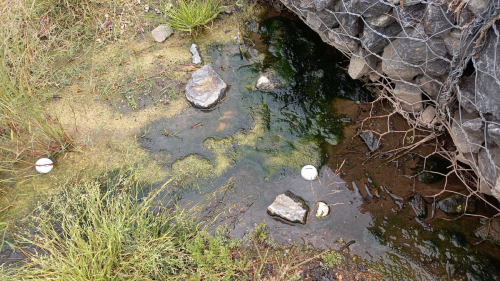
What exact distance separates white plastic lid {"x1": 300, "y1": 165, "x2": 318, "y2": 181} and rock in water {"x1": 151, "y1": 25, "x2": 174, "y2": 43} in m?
2.39

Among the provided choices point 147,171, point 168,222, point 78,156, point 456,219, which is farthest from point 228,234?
point 456,219

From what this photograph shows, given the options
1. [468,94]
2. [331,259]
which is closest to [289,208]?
[331,259]

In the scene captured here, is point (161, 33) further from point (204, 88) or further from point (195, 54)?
point (204, 88)

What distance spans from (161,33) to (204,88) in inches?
42.3

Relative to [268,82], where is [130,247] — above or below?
below

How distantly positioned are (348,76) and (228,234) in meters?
2.19

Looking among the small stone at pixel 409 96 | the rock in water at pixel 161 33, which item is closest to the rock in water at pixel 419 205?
the small stone at pixel 409 96

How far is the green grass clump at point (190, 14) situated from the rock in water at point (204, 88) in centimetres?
67

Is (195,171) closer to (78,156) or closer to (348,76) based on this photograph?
(78,156)

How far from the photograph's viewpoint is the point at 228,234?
2713 mm

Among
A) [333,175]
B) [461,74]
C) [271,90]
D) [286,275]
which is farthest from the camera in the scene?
[271,90]

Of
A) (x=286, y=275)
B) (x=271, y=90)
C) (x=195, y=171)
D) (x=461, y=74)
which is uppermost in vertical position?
(x=461, y=74)

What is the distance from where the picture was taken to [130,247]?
91.2 inches

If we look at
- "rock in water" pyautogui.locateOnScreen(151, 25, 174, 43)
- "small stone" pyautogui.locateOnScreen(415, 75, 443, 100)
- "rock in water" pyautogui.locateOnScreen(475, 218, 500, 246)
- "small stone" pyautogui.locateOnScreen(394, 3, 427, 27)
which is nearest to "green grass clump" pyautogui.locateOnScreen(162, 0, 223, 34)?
"rock in water" pyautogui.locateOnScreen(151, 25, 174, 43)
